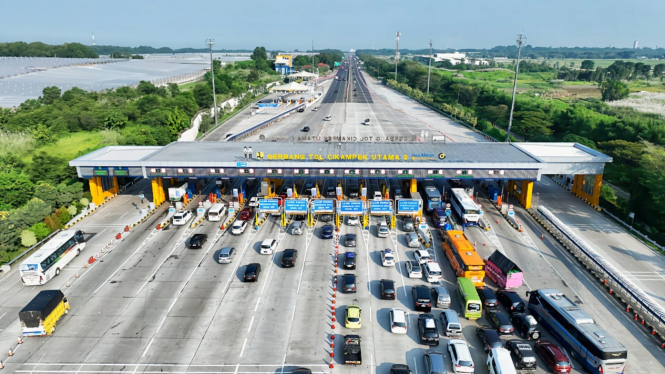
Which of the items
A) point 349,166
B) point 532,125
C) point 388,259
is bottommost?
point 388,259

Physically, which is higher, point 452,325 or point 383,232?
point 452,325

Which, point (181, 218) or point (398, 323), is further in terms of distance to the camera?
point (181, 218)

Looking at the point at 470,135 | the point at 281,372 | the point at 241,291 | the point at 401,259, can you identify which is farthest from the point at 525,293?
the point at 470,135

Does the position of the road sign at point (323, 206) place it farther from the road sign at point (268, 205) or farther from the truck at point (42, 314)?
the truck at point (42, 314)

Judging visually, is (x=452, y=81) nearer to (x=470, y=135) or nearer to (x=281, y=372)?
(x=470, y=135)

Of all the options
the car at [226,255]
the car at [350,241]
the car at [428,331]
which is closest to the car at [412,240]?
the car at [350,241]

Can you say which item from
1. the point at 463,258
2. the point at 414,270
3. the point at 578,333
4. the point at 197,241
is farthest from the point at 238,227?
the point at 578,333

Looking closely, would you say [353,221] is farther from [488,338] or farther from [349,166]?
[488,338]
